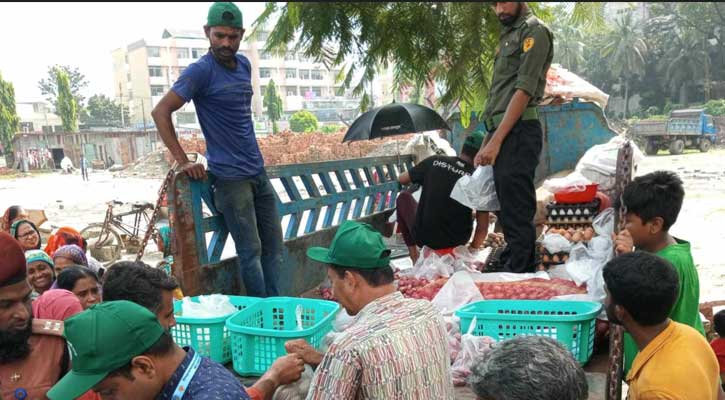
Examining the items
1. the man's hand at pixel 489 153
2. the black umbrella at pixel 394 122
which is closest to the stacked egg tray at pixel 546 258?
the man's hand at pixel 489 153

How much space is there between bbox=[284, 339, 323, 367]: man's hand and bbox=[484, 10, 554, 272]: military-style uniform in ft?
6.57

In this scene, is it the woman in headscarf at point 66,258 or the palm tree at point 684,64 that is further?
the palm tree at point 684,64

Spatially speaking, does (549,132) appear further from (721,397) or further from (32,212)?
(32,212)

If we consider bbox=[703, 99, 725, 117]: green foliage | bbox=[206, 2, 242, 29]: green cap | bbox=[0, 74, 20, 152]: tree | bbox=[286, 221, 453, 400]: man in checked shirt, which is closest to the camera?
bbox=[286, 221, 453, 400]: man in checked shirt

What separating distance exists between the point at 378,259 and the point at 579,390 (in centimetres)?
77

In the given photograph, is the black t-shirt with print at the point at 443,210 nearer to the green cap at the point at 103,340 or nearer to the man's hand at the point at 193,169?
the man's hand at the point at 193,169

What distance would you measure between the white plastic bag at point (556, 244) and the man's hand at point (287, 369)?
2.48 metres

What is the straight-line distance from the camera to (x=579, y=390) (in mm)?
1501

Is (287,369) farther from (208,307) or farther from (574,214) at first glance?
(574,214)

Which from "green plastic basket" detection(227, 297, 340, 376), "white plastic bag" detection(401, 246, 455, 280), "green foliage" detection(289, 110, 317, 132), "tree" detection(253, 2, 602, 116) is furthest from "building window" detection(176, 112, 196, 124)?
"green plastic basket" detection(227, 297, 340, 376)

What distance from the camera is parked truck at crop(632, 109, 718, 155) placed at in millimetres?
28031

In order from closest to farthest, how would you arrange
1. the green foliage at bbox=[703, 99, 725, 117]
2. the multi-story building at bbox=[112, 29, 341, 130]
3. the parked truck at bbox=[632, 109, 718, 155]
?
the parked truck at bbox=[632, 109, 718, 155], the green foliage at bbox=[703, 99, 725, 117], the multi-story building at bbox=[112, 29, 341, 130]

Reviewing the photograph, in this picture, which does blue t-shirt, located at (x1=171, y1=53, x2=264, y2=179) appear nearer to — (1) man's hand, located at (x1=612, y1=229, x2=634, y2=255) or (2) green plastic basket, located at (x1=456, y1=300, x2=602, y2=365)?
(2) green plastic basket, located at (x1=456, y1=300, x2=602, y2=365)

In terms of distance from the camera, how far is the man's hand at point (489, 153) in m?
3.84
